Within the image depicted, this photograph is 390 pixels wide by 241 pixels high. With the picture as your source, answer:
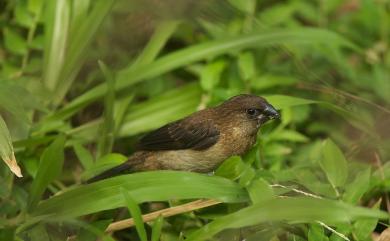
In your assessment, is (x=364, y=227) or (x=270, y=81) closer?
(x=364, y=227)

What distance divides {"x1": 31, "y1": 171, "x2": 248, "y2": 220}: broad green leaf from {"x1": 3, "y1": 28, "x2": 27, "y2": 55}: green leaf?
156 centimetres

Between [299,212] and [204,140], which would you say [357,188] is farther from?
[204,140]

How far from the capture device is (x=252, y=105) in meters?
4.46

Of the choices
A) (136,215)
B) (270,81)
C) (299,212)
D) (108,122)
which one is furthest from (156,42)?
(299,212)

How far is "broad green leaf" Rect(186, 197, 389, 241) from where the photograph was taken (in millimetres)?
3482

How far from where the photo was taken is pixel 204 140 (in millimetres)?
4480

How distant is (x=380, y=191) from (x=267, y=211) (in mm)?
1199

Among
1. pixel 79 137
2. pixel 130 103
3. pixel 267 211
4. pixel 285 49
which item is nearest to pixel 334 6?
pixel 285 49

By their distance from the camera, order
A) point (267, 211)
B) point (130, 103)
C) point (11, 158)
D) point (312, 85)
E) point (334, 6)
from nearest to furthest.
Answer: point (267, 211) < point (11, 158) < point (130, 103) < point (312, 85) < point (334, 6)

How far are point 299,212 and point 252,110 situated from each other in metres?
1.08

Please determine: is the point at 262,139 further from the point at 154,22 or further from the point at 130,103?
the point at 154,22

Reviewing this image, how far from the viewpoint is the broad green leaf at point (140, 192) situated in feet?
12.6

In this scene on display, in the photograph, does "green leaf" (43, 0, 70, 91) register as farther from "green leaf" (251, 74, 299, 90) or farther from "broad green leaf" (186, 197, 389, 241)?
"broad green leaf" (186, 197, 389, 241)

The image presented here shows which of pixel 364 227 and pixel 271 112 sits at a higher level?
pixel 271 112
